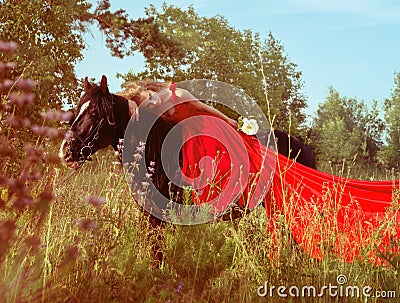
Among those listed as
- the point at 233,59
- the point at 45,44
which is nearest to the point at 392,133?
the point at 233,59

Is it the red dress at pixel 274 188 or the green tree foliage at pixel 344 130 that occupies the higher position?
the green tree foliage at pixel 344 130

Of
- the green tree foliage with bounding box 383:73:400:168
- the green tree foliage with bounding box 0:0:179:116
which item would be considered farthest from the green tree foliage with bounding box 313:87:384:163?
the green tree foliage with bounding box 0:0:179:116

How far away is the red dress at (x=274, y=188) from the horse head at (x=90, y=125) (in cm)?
64

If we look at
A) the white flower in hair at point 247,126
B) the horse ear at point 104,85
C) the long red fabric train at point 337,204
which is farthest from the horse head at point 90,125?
the long red fabric train at point 337,204

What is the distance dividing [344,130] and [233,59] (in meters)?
12.2

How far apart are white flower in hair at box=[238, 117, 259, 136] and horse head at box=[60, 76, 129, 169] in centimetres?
152

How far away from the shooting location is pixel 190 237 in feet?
13.6

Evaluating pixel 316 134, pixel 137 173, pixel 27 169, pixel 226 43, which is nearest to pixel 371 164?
pixel 316 134

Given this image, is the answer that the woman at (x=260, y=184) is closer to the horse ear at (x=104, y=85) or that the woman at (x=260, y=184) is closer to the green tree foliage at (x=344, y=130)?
the horse ear at (x=104, y=85)

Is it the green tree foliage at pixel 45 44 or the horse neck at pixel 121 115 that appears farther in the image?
the green tree foliage at pixel 45 44

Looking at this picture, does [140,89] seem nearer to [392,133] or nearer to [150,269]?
[150,269]

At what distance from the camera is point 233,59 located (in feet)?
108

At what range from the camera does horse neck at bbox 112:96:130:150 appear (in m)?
A: 5.32

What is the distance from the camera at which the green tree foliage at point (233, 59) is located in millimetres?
30531
